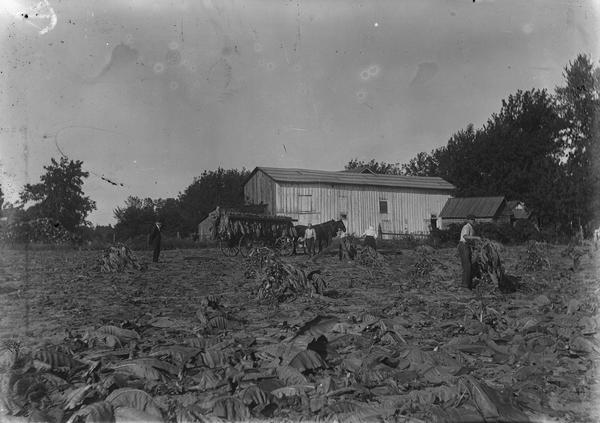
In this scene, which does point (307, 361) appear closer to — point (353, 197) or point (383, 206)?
point (353, 197)

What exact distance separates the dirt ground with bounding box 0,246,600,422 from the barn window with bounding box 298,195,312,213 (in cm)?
2038

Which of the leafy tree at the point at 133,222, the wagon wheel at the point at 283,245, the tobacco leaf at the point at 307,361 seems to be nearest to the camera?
the tobacco leaf at the point at 307,361

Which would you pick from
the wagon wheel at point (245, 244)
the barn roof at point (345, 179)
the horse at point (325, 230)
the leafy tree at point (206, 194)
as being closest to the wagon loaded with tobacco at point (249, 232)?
the wagon wheel at point (245, 244)

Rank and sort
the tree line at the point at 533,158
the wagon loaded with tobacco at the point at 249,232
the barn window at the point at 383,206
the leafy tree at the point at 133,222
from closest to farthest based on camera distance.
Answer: the wagon loaded with tobacco at the point at 249,232, the leafy tree at the point at 133,222, the barn window at the point at 383,206, the tree line at the point at 533,158

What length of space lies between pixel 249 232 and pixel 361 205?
1367 cm

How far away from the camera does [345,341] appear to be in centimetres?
541

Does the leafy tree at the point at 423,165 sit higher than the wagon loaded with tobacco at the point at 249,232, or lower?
higher

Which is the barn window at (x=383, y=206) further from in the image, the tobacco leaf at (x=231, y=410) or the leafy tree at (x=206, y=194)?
the tobacco leaf at (x=231, y=410)

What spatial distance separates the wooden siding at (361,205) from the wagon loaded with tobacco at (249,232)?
8.01m

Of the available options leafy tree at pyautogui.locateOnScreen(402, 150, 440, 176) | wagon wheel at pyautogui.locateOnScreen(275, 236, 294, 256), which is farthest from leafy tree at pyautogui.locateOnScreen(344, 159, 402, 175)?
wagon wheel at pyautogui.locateOnScreen(275, 236, 294, 256)

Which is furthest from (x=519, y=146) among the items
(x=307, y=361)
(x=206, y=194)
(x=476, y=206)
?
(x=307, y=361)

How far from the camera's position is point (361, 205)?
31516mm

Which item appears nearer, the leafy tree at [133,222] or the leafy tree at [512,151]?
the leafy tree at [133,222]

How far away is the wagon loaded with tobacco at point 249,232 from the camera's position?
1853 cm
